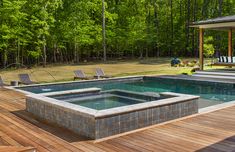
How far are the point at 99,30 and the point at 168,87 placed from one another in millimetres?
18060

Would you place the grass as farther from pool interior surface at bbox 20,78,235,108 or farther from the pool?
the pool

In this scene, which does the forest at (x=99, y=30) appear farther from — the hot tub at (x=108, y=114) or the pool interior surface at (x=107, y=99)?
the hot tub at (x=108, y=114)

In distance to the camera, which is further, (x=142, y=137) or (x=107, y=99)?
(x=107, y=99)

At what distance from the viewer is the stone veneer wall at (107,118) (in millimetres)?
5020

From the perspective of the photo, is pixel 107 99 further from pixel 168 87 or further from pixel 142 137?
pixel 142 137

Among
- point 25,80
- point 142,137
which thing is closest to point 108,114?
point 142,137

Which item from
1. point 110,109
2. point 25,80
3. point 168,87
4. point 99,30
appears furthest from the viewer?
point 99,30

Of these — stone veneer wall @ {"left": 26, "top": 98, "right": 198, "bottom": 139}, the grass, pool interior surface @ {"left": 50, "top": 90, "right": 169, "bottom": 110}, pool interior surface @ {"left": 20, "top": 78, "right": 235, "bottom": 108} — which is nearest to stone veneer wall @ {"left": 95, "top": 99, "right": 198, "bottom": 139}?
stone veneer wall @ {"left": 26, "top": 98, "right": 198, "bottom": 139}

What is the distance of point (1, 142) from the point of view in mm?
4703

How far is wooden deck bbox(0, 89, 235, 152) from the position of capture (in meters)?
4.43

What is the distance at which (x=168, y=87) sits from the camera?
41.1 feet

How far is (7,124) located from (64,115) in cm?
122

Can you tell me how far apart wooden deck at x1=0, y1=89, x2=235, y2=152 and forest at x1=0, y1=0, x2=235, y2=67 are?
17.6m

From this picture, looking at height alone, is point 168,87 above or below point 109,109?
below
